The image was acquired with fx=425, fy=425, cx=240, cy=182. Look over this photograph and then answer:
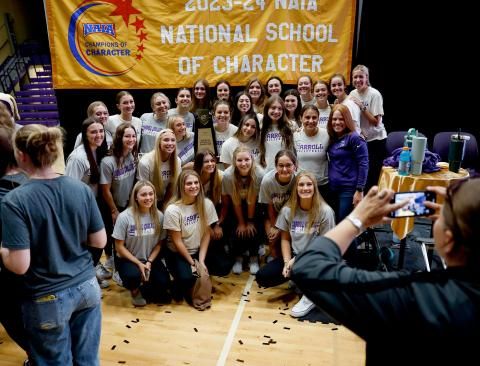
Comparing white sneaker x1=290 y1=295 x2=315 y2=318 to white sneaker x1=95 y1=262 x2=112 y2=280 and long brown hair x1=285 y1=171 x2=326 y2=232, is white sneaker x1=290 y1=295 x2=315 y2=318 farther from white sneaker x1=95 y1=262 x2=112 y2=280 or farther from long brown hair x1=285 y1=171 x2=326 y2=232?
white sneaker x1=95 y1=262 x2=112 y2=280

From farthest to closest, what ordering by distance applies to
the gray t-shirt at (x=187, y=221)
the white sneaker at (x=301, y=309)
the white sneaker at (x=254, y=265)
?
the white sneaker at (x=254, y=265) → the gray t-shirt at (x=187, y=221) → the white sneaker at (x=301, y=309)

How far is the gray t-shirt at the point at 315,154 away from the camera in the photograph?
161 inches

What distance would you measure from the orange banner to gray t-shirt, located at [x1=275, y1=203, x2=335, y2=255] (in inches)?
102

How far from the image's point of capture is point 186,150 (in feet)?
14.8

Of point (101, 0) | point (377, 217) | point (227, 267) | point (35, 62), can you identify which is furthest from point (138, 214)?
point (35, 62)

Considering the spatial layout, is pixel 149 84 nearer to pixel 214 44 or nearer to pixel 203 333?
pixel 214 44

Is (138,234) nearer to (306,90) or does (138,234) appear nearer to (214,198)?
(214,198)

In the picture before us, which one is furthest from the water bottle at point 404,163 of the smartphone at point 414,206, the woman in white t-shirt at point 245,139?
the smartphone at point 414,206

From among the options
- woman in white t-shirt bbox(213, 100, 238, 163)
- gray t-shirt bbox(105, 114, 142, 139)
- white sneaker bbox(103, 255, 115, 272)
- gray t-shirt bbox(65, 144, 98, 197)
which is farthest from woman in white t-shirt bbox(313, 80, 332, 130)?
white sneaker bbox(103, 255, 115, 272)

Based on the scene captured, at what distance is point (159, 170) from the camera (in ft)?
13.0

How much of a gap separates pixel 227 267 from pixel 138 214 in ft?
3.33

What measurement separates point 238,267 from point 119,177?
1.43m

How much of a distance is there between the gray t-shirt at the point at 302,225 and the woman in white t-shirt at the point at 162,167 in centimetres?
107

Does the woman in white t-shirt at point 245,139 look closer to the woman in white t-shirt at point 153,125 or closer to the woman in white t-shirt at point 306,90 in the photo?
the woman in white t-shirt at point 153,125
